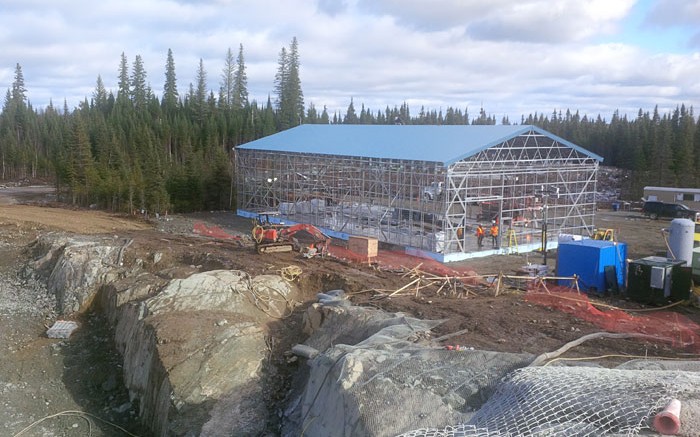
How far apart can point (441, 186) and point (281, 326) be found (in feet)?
39.3

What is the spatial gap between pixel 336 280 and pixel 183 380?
625 cm

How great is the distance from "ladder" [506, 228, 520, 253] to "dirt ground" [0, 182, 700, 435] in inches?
30.6

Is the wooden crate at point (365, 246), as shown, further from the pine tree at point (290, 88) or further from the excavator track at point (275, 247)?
the pine tree at point (290, 88)

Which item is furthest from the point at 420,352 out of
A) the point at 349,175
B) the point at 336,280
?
Answer: the point at 349,175

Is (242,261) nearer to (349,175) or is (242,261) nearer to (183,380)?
(183,380)

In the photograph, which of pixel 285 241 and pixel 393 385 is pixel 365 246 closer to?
pixel 285 241

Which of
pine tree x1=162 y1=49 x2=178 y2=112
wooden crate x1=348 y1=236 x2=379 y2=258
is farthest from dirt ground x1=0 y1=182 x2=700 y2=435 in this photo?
pine tree x1=162 y1=49 x2=178 y2=112

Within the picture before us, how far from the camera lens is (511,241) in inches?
1070

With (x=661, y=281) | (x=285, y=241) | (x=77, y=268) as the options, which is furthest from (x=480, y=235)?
(x=77, y=268)

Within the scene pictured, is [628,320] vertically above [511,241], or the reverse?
[628,320]

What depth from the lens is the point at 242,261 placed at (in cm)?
2002

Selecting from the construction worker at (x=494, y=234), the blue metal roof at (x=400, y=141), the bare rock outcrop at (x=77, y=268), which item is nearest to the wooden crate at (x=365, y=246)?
the blue metal roof at (x=400, y=141)

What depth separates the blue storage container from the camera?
1839 cm

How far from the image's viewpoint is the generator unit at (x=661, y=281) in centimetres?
1694
